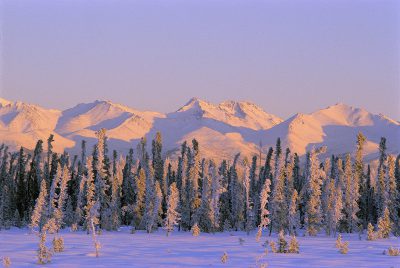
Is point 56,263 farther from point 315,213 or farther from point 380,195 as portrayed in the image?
point 380,195

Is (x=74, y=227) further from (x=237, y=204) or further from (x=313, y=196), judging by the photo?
(x=313, y=196)

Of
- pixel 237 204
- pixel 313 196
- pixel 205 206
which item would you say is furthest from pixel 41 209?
pixel 313 196

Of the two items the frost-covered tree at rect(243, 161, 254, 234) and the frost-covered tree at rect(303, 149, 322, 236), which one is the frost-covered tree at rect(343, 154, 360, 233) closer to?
the frost-covered tree at rect(303, 149, 322, 236)

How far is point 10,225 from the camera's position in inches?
2835

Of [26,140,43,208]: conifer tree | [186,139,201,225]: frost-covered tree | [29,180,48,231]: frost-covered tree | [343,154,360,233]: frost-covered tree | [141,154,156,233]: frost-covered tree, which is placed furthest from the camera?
[26,140,43,208]: conifer tree

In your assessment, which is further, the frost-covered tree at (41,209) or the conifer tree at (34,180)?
the conifer tree at (34,180)

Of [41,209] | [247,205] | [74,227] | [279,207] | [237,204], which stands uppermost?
[237,204]

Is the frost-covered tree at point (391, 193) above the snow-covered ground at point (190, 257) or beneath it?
above

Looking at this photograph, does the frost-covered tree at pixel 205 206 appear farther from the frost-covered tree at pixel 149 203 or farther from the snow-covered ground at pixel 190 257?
the snow-covered ground at pixel 190 257

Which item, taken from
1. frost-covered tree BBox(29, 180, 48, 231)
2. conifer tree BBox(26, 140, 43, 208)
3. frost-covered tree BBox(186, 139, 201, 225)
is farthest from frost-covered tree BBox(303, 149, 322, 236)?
conifer tree BBox(26, 140, 43, 208)

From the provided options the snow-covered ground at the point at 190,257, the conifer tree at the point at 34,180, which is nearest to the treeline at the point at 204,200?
the conifer tree at the point at 34,180

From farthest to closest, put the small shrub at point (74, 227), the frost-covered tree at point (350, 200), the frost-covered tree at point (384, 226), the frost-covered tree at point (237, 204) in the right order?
the frost-covered tree at point (237, 204)
the frost-covered tree at point (350, 200)
the small shrub at point (74, 227)
the frost-covered tree at point (384, 226)

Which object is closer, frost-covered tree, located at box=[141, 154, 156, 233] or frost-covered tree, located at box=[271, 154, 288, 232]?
frost-covered tree, located at box=[141, 154, 156, 233]

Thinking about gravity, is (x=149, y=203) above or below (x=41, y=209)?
above
